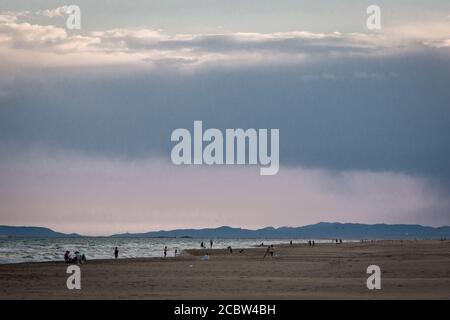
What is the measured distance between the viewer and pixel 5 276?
49875 millimetres

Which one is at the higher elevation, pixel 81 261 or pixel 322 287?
pixel 81 261

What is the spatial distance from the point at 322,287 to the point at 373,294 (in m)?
4.41
